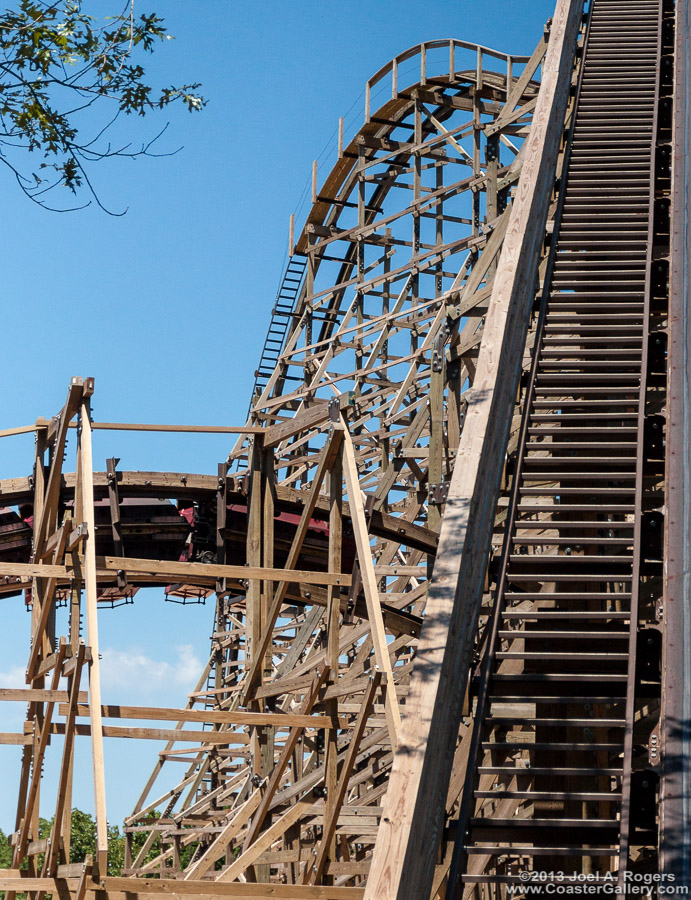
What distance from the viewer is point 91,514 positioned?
7930 millimetres

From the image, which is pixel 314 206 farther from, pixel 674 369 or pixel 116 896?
pixel 116 896

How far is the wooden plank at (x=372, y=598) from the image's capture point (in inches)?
272

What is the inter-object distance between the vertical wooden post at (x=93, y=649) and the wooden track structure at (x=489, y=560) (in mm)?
25

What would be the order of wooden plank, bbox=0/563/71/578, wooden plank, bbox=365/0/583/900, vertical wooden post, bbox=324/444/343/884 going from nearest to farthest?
wooden plank, bbox=365/0/583/900 < wooden plank, bbox=0/563/71/578 < vertical wooden post, bbox=324/444/343/884

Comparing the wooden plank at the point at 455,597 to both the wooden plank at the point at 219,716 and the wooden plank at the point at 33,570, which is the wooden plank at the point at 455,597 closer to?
the wooden plank at the point at 219,716

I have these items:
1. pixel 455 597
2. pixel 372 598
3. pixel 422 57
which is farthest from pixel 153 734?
pixel 422 57

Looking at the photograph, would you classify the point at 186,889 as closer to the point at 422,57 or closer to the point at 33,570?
the point at 33,570

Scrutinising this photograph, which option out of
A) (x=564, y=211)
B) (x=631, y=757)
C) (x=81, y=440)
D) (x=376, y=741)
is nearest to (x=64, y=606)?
(x=376, y=741)

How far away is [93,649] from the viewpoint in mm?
7293

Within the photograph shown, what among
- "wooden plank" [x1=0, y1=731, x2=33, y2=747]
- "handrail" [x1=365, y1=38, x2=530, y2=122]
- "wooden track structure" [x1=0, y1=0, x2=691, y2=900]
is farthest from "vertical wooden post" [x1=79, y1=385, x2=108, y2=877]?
"handrail" [x1=365, y1=38, x2=530, y2=122]

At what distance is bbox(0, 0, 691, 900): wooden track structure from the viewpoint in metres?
5.38

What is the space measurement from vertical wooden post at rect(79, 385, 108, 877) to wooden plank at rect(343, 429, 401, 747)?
1.62 meters

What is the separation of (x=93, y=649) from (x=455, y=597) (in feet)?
8.83

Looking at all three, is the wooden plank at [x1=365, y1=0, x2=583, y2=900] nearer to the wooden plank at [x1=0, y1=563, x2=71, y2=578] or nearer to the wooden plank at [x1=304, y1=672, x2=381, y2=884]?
the wooden plank at [x1=304, y1=672, x2=381, y2=884]
